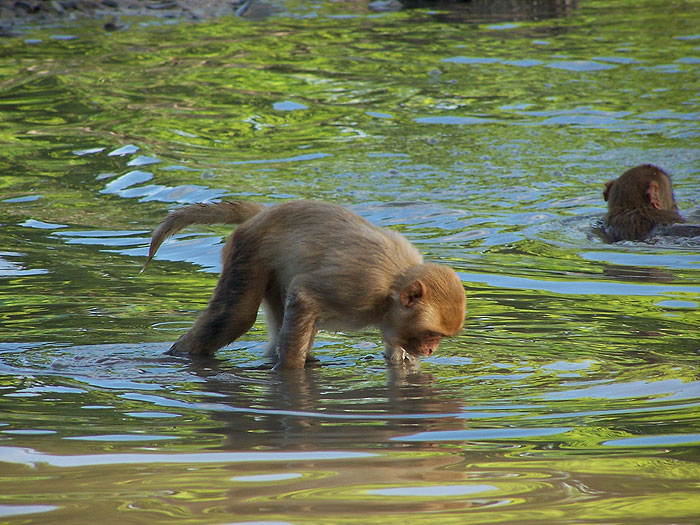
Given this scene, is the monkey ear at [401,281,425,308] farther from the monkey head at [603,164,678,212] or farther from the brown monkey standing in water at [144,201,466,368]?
the monkey head at [603,164,678,212]

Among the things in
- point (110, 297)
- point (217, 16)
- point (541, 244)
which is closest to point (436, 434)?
point (110, 297)

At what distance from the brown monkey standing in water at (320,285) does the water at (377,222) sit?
213mm

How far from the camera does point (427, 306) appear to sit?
18.7 feet

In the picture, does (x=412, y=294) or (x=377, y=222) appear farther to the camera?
(x=377, y=222)

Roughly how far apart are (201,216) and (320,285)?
104 centimetres

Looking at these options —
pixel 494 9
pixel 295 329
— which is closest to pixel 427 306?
pixel 295 329

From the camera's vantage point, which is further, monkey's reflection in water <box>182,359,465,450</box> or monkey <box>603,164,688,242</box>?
monkey <box>603,164,688,242</box>

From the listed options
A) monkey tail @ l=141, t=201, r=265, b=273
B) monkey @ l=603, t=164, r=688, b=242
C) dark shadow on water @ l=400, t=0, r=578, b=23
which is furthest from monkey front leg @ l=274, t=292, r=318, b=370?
dark shadow on water @ l=400, t=0, r=578, b=23

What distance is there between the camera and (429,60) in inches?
685

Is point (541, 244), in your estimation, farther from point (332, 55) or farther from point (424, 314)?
point (332, 55)

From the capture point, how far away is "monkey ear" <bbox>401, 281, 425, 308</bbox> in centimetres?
565

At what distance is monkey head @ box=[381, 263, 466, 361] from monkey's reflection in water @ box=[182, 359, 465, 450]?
0.23 m

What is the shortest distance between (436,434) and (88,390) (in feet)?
6.02

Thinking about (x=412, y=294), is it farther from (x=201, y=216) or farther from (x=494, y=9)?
(x=494, y=9)
